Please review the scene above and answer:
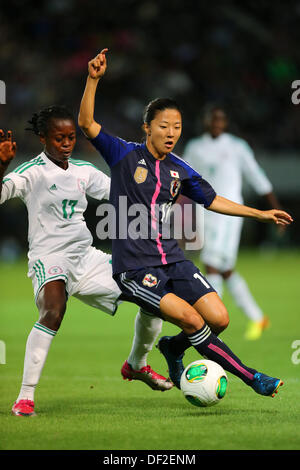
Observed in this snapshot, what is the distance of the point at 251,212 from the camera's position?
5352 millimetres

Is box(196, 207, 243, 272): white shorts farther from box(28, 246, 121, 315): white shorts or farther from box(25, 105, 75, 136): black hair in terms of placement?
box(25, 105, 75, 136): black hair

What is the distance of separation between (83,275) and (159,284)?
0.78 m

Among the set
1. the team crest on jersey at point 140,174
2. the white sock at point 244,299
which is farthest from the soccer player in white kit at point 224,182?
the team crest on jersey at point 140,174

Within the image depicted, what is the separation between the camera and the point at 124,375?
5.91 metres

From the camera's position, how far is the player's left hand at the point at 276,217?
5.27m

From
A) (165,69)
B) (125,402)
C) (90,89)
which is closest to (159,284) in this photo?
(125,402)

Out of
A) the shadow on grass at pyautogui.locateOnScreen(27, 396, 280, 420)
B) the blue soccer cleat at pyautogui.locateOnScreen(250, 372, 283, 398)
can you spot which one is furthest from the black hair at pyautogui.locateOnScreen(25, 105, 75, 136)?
the blue soccer cleat at pyautogui.locateOnScreen(250, 372, 283, 398)

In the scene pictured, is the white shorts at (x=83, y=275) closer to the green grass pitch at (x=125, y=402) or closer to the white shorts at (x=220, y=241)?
the green grass pitch at (x=125, y=402)

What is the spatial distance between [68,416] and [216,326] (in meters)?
1.08

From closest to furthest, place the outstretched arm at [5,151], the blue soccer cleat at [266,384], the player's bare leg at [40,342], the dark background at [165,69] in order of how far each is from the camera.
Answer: the outstretched arm at [5,151]
the blue soccer cleat at [266,384]
the player's bare leg at [40,342]
the dark background at [165,69]

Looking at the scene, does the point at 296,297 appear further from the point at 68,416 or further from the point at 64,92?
the point at 64,92

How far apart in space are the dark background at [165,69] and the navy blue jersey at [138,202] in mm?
16807

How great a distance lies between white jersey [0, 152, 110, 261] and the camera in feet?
17.6

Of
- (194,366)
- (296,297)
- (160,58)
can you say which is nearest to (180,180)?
(194,366)
